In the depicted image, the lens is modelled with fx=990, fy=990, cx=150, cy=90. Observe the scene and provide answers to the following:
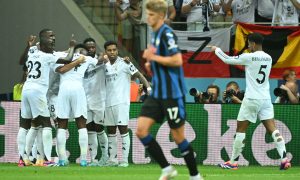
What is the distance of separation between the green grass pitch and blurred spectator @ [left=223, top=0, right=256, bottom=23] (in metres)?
4.73

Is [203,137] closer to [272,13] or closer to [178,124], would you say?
[272,13]

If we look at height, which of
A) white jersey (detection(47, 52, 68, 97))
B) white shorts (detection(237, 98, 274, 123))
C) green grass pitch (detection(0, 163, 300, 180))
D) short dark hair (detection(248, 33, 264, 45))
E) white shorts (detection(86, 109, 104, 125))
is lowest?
green grass pitch (detection(0, 163, 300, 180))

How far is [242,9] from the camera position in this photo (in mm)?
22500

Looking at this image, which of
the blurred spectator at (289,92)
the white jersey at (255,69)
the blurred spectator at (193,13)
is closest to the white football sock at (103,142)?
the white jersey at (255,69)

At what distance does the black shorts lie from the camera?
42.4 feet

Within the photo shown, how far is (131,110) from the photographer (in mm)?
20344

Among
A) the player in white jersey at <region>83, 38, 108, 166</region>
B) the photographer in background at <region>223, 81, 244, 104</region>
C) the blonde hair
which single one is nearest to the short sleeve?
the blonde hair

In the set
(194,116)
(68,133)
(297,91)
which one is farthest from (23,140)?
(297,91)

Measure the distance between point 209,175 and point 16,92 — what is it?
6.55 metres

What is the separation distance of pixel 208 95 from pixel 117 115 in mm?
2666

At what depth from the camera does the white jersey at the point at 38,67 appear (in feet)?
60.3

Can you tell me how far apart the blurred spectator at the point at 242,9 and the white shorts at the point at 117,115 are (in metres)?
4.78

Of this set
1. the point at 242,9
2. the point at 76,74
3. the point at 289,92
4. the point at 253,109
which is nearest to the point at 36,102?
the point at 76,74

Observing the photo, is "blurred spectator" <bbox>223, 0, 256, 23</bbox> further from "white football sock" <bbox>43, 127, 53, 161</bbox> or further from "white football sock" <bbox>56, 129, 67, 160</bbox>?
"white football sock" <bbox>43, 127, 53, 161</bbox>
